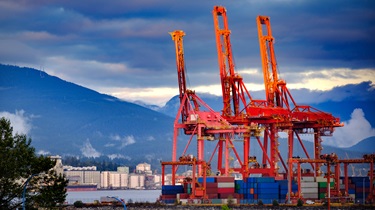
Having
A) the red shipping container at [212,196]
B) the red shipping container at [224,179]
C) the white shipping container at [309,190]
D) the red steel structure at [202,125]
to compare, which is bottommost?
the red shipping container at [212,196]

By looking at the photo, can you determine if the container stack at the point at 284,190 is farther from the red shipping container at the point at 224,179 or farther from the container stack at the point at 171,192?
the container stack at the point at 171,192

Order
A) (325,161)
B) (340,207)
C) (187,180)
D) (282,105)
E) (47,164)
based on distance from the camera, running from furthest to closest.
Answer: (282,105), (187,180), (325,161), (340,207), (47,164)

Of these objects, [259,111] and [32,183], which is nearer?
Answer: [32,183]

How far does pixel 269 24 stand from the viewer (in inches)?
6452

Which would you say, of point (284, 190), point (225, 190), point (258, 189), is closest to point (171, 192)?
point (225, 190)

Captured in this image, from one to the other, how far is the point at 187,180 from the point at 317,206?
24175mm

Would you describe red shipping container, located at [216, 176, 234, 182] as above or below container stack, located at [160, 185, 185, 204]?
above

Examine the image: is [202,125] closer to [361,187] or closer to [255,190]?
[255,190]

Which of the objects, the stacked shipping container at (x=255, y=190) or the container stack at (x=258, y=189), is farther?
the container stack at (x=258, y=189)

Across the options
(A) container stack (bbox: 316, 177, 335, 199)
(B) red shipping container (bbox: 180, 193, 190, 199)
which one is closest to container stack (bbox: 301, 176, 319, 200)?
(A) container stack (bbox: 316, 177, 335, 199)

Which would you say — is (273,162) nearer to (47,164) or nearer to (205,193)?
(205,193)

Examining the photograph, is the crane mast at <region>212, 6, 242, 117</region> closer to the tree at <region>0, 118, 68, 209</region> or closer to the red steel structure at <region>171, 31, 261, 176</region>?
the red steel structure at <region>171, 31, 261, 176</region>

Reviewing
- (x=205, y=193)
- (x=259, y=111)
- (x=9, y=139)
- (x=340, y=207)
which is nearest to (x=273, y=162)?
(x=259, y=111)

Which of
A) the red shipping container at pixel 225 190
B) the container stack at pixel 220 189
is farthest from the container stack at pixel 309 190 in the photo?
the red shipping container at pixel 225 190
